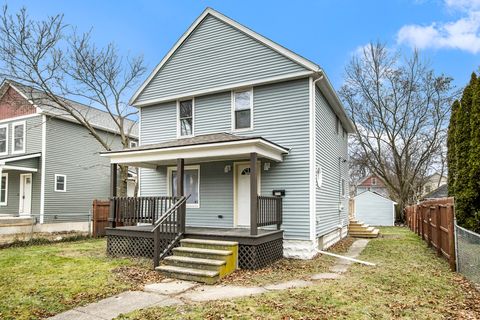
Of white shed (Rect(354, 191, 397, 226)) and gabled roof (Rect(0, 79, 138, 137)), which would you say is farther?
white shed (Rect(354, 191, 397, 226))

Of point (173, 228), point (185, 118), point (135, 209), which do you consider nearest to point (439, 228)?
point (173, 228)

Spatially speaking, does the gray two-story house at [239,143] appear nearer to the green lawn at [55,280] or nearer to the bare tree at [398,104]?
the green lawn at [55,280]

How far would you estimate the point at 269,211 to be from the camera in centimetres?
914

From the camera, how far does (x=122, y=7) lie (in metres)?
15.1

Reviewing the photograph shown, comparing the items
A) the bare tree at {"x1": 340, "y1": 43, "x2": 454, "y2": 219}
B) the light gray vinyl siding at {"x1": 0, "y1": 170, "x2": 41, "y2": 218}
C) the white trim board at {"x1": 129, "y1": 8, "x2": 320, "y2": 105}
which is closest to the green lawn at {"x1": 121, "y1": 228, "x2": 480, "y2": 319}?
the white trim board at {"x1": 129, "y1": 8, "x2": 320, "y2": 105}

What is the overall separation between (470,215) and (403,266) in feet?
8.52

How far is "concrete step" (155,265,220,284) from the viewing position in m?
6.88

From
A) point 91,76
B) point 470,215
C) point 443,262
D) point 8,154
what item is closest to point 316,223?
point 443,262

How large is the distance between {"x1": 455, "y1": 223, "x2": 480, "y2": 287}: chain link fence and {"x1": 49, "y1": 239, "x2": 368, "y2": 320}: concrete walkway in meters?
2.52

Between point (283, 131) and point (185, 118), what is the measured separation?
3.74 meters

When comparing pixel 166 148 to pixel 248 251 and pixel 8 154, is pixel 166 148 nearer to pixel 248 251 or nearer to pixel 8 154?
pixel 248 251

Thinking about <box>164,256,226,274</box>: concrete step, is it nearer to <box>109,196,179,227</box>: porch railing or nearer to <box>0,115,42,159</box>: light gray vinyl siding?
<box>109,196,179,227</box>: porch railing

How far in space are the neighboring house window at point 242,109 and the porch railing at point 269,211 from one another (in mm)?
2658

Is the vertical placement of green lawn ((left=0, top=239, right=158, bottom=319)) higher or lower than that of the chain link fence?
lower
